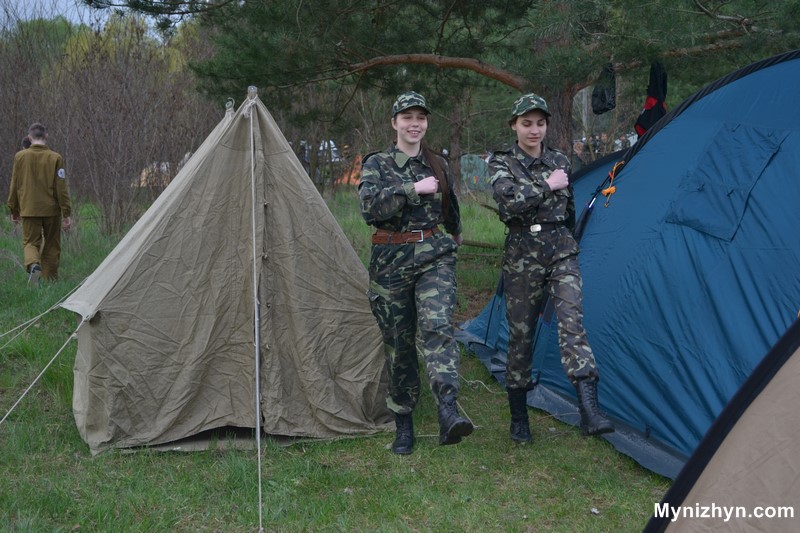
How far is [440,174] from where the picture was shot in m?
4.65

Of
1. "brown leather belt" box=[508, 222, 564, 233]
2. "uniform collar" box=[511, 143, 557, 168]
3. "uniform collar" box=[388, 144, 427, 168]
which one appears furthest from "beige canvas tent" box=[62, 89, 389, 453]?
"uniform collar" box=[511, 143, 557, 168]

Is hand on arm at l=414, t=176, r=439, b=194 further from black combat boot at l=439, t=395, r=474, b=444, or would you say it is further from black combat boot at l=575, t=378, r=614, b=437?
black combat boot at l=575, t=378, r=614, b=437

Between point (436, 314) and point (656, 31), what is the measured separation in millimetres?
2622

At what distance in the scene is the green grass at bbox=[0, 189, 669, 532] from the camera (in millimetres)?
3896

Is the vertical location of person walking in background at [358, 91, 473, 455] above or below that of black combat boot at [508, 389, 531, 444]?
above

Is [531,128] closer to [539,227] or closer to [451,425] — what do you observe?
[539,227]

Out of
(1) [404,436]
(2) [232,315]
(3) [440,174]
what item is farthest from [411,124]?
(1) [404,436]

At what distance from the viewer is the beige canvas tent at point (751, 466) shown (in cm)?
250

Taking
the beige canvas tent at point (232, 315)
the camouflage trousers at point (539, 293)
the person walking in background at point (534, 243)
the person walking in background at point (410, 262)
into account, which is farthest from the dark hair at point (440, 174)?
the beige canvas tent at point (232, 315)

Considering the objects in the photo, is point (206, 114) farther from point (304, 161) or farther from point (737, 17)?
point (737, 17)

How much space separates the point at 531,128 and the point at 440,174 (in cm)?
56

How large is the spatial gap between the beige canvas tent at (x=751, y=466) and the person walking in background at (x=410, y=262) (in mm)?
1643

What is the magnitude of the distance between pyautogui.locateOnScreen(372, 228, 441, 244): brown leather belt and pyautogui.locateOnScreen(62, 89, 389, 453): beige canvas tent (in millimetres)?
448

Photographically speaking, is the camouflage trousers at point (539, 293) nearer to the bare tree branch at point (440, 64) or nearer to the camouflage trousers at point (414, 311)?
the camouflage trousers at point (414, 311)
